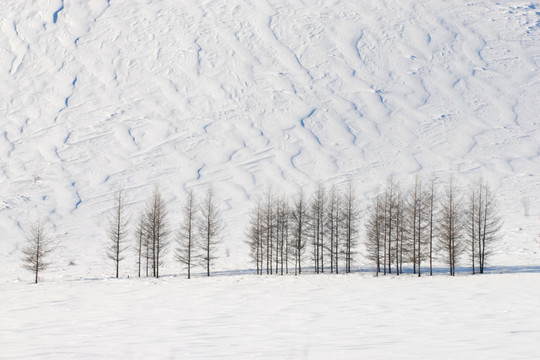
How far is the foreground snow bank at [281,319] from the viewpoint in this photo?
1619 cm

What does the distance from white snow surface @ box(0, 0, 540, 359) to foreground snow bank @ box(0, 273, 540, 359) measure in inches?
6.2

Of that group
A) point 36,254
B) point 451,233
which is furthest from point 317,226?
point 36,254

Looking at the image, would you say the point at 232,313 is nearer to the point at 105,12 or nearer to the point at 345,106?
the point at 345,106

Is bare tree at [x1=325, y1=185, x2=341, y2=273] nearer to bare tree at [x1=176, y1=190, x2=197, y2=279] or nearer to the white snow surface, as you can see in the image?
the white snow surface

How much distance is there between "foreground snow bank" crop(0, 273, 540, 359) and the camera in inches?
637

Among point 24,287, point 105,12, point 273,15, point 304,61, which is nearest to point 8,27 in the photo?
point 105,12

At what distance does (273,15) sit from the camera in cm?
16575

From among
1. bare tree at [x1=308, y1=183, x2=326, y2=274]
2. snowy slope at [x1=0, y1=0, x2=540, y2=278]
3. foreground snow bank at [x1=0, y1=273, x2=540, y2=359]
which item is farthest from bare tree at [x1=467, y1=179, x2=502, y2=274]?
bare tree at [x1=308, y1=183, x2=326, y2=274]

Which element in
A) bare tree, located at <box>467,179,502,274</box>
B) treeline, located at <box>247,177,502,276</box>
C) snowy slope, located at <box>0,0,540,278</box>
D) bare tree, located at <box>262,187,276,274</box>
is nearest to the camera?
bare tree, located at <box>467,179,502,274</box>

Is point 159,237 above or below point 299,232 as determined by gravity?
below

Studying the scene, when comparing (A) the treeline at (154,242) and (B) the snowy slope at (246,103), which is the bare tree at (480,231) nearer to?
(B) the snowy slope at (246,103)

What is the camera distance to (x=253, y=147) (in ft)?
357

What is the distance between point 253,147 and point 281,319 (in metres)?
86.6

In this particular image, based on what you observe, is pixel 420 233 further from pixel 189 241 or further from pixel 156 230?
pixel 156 230
